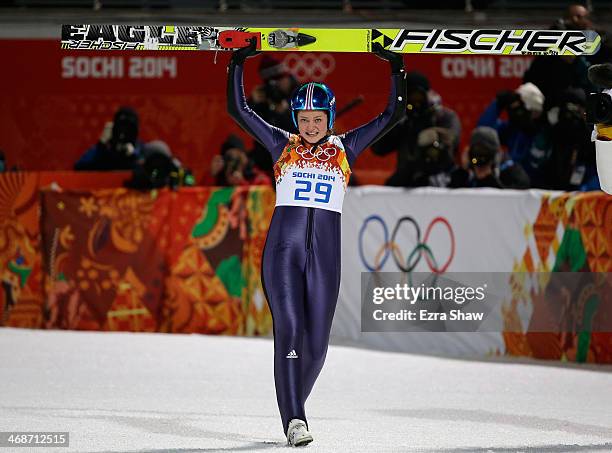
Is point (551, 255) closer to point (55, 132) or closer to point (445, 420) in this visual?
point (445, 420)

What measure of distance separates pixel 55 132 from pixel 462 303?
202 inches

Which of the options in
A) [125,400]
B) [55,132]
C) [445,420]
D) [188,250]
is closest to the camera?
[445,420]

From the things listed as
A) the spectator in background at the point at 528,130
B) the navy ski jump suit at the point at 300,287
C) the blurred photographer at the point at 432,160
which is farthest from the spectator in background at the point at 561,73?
the navy ski jump suit at the point at 300,287

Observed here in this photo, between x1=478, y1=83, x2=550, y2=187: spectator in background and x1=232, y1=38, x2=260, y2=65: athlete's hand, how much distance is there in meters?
5.37

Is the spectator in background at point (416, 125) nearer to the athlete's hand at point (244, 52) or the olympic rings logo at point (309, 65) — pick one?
the olympic rings logo at point (309, 65)

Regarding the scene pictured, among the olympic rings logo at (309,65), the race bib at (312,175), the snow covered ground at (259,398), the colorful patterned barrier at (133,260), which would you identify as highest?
the olympic rings logo at (309,65)

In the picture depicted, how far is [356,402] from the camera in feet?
34.0

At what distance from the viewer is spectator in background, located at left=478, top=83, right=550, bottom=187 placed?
13.7 m

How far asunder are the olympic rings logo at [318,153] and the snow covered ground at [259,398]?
1.56 metres

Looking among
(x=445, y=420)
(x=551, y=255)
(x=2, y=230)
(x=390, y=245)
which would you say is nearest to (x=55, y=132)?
(x=2, y=230)

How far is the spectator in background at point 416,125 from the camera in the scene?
1390cm

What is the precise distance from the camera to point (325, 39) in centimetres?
894

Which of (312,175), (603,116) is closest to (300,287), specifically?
(312,175)

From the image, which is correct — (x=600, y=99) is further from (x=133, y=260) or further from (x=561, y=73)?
(x=133, y=260)
